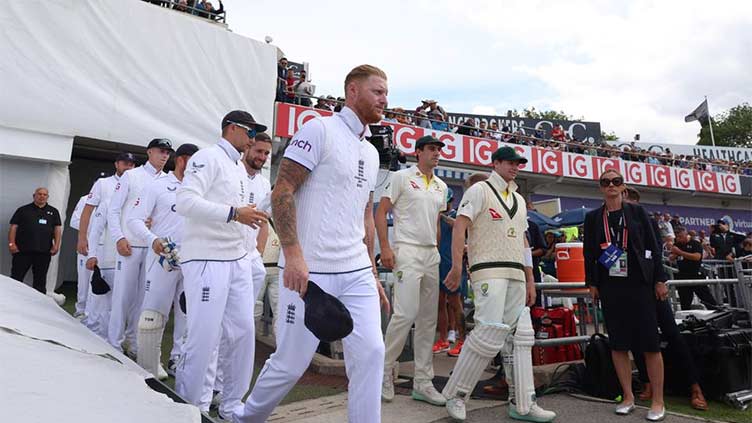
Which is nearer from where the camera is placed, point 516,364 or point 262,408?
point 262,408

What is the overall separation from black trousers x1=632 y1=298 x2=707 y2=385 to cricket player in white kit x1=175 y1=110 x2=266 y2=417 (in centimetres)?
339

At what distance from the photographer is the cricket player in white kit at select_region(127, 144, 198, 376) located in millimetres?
3729

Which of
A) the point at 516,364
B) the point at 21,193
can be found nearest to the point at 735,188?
the point at 516,364

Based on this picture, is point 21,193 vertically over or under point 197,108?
under

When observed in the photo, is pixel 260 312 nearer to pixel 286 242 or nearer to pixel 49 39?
pixel 286 242

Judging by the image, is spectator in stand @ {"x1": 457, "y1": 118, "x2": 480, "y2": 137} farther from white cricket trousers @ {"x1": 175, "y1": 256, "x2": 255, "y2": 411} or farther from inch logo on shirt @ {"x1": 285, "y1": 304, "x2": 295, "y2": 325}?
inch logo on shirt @ {"x1": 285, "y1": 304, "x2": 295, "y2": 325}

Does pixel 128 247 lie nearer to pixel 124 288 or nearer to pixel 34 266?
pixel 124 288

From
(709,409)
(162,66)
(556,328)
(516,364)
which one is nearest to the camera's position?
(516,364)

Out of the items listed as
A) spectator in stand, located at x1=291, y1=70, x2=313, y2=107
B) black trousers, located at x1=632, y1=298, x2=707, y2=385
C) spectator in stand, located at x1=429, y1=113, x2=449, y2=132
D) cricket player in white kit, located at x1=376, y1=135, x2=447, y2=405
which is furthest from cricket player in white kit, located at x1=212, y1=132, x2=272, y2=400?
spectator in stand, located at x1=429, y1=113, x2=449, y2=132

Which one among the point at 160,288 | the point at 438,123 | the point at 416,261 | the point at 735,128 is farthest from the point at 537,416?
the point at 735,128

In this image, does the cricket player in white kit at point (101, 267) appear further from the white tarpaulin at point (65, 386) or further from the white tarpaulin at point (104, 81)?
the white tarpaulin at point (65, 386)

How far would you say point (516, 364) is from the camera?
12.8ft

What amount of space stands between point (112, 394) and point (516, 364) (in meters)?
2.94

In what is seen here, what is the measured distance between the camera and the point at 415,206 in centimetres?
464
